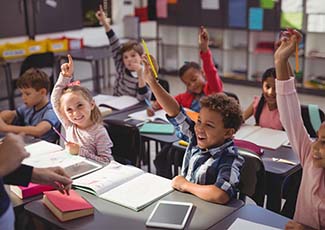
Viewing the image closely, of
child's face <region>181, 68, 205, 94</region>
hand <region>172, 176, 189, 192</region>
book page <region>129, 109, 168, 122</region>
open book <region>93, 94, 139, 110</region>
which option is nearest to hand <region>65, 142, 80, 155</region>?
hand <region>172, 176, 189, 192</region>

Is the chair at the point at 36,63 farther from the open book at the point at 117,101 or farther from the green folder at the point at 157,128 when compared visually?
the green folder at the point at 157,128

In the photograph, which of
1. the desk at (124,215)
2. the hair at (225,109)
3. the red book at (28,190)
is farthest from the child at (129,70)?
the desk at (124,215)

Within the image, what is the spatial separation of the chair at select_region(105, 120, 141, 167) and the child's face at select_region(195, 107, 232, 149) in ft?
3.48

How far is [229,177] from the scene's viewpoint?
1828 mm

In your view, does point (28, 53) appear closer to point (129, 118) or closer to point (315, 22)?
point (129, 118)

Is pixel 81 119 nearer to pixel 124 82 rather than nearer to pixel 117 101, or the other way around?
pixel 117 101

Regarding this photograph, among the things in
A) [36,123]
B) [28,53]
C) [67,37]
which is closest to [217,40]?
[67,37]

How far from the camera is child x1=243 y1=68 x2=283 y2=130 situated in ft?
9.83

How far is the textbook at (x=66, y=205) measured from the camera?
1.68m

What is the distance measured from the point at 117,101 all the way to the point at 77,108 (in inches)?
47.3

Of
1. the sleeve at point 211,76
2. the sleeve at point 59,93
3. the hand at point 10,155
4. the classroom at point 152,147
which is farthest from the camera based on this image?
the sleeve at point 211,76

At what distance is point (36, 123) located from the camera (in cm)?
303

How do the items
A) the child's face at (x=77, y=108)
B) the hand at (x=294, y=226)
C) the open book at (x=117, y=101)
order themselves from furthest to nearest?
the open book at (x=117, y=101), the child's face at (x=77, y=108), the hand at (x=294, y=226)

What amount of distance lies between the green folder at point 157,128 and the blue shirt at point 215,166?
887 mm
